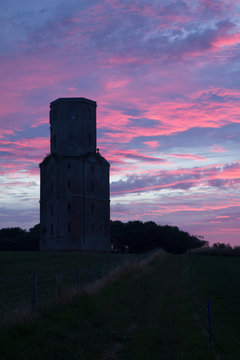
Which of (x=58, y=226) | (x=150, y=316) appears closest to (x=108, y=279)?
(x=150, y=316)

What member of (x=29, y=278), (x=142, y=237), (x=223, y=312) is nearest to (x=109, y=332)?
(x=223, y=312)

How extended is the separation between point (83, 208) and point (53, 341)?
76.5 meters

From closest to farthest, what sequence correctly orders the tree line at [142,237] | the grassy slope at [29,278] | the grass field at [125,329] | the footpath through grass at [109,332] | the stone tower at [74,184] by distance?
the footpath through grass at [109,332] → the grass field at [125,329] → the grassy slope at [29,278] → the stone tower at [74,184] → the tree line at [142,237]

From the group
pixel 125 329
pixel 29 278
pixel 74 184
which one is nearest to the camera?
pixel 125 329

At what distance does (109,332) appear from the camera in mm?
13766

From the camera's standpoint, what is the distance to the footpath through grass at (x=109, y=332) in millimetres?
10844

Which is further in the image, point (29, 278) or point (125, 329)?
point (29, 278)

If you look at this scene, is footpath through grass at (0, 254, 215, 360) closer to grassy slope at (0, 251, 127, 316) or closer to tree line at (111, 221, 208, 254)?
grassy slope at (0, 251, 127, 316)

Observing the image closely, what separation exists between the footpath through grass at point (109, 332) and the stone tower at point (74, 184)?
66323 mm

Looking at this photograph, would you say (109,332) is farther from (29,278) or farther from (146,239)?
(146,239)

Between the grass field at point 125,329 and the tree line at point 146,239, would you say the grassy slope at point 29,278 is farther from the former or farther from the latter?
the tree line at point 146,239

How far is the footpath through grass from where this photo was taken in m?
10.8

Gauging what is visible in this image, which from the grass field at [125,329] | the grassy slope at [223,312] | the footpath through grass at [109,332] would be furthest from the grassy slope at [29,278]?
the grassy slope at [223,312]

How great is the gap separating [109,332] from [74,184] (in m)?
74.0
